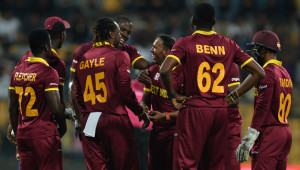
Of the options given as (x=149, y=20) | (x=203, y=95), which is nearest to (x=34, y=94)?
(x=203, y=95)

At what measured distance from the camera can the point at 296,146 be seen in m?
12.2

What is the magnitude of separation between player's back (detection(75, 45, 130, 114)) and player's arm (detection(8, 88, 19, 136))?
0.85 meters

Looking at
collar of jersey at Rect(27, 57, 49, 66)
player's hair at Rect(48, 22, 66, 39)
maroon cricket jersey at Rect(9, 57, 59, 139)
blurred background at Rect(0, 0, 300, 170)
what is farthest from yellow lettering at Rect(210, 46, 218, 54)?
blurred background at Rect(0, 0, 300, 170)

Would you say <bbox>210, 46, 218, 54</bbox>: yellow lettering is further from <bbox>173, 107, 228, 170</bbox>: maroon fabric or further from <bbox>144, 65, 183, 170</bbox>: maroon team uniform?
<bbox>144, 65, 183, 170</bbox>: maroon team uniform

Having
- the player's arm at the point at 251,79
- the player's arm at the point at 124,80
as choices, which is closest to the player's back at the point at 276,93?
the player's arm at the point at 251,79

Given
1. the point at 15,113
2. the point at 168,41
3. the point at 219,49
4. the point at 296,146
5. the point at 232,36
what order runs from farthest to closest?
1. the point at 232,36
2. the point at 296,146
3. the point at 168,41
4. the point at 15,113
5. the point at 219,49

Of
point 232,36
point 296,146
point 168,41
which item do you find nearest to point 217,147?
point 168,41

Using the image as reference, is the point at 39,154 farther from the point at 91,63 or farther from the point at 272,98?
the point at 272,98

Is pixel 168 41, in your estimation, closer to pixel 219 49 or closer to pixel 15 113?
pixel 219 49

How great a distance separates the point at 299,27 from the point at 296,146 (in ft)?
14.9

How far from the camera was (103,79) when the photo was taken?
6320 millimetres

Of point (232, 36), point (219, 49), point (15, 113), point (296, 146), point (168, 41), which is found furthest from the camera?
point (232, 36)

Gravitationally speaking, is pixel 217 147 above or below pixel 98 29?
below

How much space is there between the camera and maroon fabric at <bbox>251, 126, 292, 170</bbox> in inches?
259
